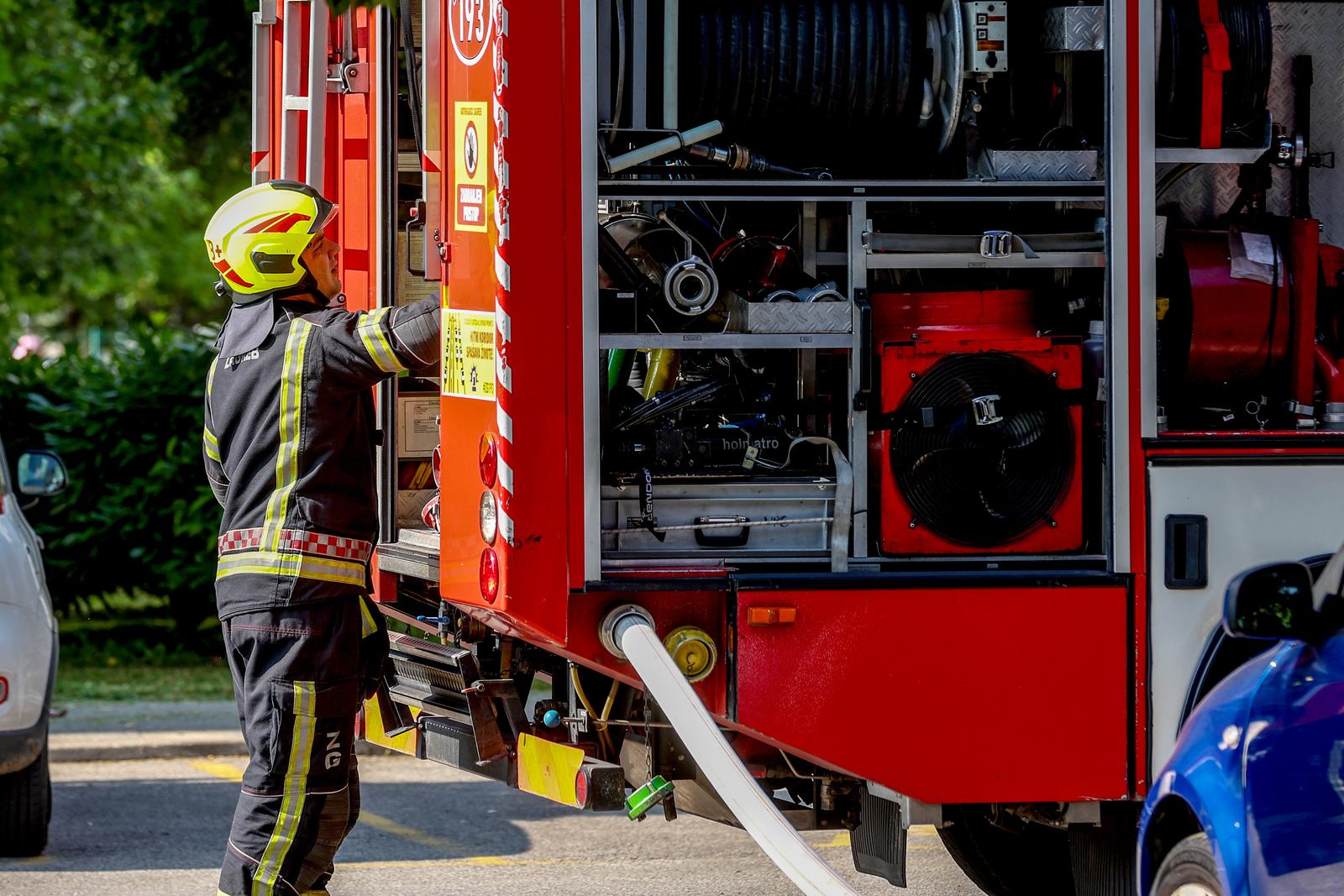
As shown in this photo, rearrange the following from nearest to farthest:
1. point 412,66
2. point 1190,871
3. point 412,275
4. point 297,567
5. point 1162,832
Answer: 1. point 1190,871
2. point 1162,832
3. point 297,567
4. point 412,66
5. point 412,275

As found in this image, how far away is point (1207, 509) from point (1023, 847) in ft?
5.19

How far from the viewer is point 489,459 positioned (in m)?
Answer: 4.36

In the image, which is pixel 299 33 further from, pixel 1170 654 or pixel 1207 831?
pixel 1207 831

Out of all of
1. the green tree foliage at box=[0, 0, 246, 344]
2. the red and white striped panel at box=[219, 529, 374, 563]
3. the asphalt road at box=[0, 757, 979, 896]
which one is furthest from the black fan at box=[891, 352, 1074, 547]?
the green tree foliage at box=[0, 0, 246, 344]

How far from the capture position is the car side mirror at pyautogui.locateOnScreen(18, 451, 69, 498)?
22.3 feet

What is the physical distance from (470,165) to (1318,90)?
2.66 meters

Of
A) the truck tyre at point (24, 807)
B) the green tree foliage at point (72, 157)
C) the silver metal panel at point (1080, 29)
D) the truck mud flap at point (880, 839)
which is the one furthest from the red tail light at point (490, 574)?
the green tree foliage at point (72, 157)

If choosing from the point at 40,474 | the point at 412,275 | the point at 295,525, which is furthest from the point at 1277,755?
the point at 40,474

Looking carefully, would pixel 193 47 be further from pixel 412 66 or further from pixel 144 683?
pixel 412 66

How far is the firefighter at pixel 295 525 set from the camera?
182 inches

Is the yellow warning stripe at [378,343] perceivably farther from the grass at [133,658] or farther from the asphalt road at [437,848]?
the grass at [133,658]

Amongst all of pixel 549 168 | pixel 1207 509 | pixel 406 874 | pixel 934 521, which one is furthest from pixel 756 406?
pixel 406 874

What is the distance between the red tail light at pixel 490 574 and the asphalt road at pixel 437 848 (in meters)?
1.91

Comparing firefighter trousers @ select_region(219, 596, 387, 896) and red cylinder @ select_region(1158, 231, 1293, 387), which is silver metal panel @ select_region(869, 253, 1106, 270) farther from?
firefighter trousers @ select_region(219, 596, 387, 896)
